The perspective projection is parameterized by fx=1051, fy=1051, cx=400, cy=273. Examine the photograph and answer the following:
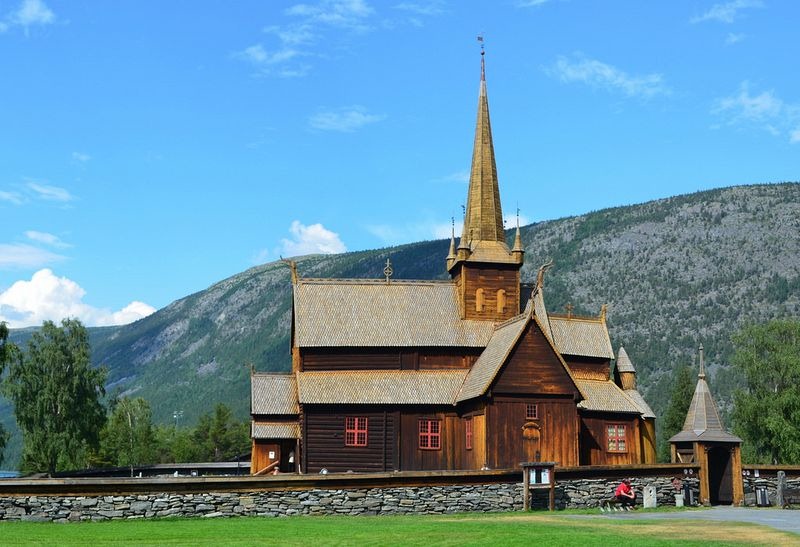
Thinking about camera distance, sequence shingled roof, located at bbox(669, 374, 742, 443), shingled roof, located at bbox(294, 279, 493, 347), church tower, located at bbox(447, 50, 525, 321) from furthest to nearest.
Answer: church tower, located at bbox(447, 50, 525, 321) < shingled roof, located at bbox(294, 279, 493, 347) < shingled roof, located at bbox(669, 374, 742, 443)

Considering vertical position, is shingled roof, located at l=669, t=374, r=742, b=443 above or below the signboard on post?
above

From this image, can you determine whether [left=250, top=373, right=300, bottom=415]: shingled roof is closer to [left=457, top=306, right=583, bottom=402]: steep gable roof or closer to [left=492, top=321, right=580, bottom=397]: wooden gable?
[left=457, top=306, right=583, bottom=402]: steep gable roof

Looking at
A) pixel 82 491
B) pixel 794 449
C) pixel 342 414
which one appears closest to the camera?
pixel 82 491

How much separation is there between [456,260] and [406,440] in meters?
10.7

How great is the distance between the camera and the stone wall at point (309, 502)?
109 ft

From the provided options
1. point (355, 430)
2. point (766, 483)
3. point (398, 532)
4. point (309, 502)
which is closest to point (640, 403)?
point (766, 483)

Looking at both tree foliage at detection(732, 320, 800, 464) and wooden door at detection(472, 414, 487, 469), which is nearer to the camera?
wooden door at detection(472, 414, 487, 469)

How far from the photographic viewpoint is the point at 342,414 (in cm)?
5028

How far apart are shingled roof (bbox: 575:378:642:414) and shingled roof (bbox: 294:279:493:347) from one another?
20.8ft

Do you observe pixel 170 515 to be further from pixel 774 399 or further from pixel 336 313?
pixel 774 399

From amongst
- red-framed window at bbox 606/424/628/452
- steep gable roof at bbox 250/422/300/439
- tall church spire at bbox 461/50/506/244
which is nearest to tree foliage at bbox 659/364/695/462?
red-framed window at bbox 606/424/628/452

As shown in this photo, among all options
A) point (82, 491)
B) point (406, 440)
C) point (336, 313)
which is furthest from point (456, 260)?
point (82, 491)

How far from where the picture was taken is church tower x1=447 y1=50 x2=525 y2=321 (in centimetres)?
5509

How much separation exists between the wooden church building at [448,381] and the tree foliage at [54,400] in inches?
1079
